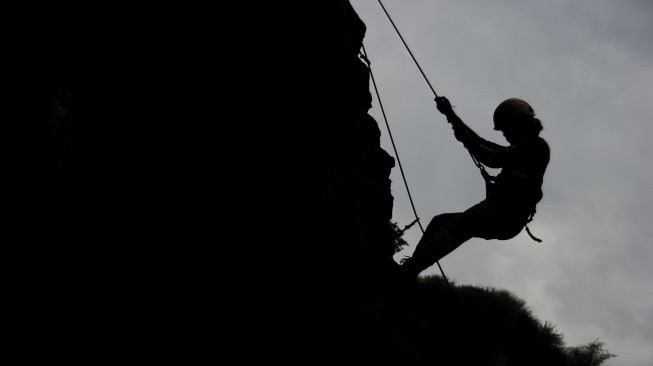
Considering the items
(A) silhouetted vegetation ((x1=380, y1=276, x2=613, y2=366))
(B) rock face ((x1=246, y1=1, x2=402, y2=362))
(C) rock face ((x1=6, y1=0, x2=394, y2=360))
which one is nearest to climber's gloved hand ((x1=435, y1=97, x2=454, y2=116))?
(B) rock face ((x1=246, y1=1, x2=402, y2=362))

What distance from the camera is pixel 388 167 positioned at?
8992 mm

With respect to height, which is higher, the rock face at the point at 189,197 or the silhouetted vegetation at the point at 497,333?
the silhouetted vegetation at the point at 497,333

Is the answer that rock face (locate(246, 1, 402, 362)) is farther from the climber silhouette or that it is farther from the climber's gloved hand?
the climber's gloved hand

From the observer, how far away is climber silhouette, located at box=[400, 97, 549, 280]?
6.64 m

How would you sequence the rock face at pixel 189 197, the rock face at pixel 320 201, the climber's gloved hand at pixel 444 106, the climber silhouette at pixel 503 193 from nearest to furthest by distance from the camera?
the rock face at pixel 189 197
the rock face at pixel 320 201
the climber silhouette at pixel 503 193
the climber's gloved hand at pixel 444 106

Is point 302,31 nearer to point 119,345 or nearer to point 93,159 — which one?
point 93,159

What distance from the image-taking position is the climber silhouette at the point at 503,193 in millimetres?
6645

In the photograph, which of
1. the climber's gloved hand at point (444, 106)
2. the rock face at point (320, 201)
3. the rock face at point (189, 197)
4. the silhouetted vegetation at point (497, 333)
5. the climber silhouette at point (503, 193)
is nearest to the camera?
the rock face at point (189, 197)

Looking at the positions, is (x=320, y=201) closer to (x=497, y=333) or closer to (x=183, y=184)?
(x=183, y=184)

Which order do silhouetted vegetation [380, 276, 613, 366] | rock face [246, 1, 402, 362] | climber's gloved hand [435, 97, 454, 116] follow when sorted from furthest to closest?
1. silhouetted vegetation [380, 276, 613, 366]
2. climber's gloved hand [435, 97, 454, 116]
3. rock face [246, 1, 402, 362]

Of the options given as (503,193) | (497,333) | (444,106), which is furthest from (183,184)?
(497,333)

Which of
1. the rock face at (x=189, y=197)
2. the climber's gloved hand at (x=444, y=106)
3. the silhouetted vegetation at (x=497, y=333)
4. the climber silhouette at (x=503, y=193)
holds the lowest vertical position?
the rock face at (x=189, y=197)

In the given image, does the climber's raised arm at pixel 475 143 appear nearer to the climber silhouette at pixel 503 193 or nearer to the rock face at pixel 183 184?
the climber silhouette at pixel 503 193

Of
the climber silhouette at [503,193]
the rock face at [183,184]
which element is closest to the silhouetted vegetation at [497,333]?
the climber silhouette at [503,193]
